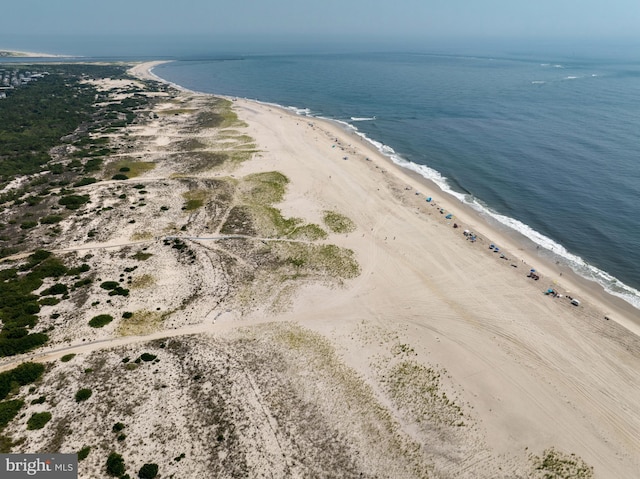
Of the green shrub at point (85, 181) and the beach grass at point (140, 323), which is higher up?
the green shrub at point (85, 181)

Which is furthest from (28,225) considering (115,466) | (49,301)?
(115,466)

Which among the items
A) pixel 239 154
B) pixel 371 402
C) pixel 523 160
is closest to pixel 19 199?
pixel 239 154

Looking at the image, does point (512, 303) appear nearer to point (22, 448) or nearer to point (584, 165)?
point (22, 448)

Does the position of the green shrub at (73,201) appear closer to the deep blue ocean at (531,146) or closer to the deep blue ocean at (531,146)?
the deep blue ocean at (531,146)

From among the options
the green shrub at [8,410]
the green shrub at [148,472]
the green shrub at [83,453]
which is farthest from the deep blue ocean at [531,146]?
the green shrub at [8,410]

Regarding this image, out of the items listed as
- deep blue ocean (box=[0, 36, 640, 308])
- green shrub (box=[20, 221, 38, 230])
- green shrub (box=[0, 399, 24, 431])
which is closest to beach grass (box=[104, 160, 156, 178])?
green shrub (box=[20, 221, 38, 230])

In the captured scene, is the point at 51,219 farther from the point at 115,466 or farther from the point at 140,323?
the point at 115,466
